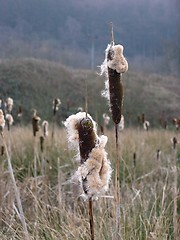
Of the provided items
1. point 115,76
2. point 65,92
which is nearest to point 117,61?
point 115,76

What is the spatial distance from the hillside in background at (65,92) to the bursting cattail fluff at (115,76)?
53.0ft

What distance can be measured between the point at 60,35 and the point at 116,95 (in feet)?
276

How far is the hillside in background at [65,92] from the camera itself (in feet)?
62.6

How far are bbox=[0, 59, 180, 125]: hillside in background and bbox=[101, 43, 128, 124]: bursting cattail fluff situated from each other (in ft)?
53.0

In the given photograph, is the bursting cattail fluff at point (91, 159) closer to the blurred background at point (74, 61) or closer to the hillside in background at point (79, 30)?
the blurred background at point (74, 61)

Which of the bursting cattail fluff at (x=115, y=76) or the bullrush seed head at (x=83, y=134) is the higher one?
the bursting cattail fluff at (x=115, y=76)

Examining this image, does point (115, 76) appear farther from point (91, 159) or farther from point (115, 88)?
point (91, 159)

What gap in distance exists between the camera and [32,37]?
75.5m

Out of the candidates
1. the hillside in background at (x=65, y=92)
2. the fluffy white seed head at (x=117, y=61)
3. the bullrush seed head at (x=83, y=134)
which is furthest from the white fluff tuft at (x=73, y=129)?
the hillside in background at (x=65, y=92)

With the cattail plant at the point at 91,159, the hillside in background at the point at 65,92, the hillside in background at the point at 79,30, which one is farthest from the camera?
the hillside in background at the point at 79,30

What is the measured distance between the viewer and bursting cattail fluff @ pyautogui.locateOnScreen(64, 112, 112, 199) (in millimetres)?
1007

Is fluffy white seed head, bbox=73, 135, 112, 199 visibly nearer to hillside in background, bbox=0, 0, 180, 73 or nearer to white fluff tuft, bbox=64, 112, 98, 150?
white fluff tuft, bbox=64, 112, 98, 150

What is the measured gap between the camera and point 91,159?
1.00 m

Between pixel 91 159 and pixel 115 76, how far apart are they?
211 millimetres
